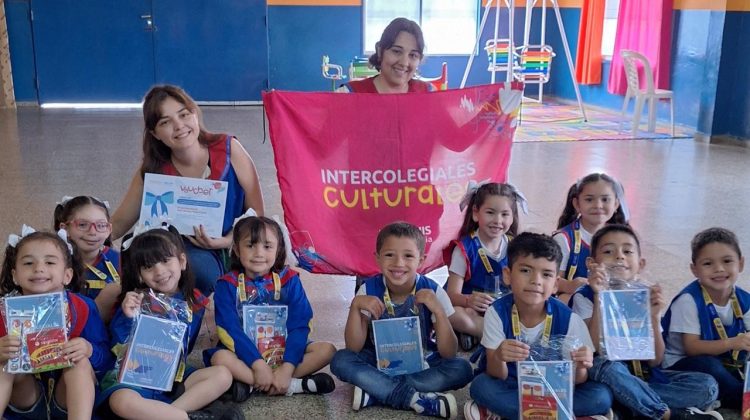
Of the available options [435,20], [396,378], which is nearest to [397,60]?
[396,378]

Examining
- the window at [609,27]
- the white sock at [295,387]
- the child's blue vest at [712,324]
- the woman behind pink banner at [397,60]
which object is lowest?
the white sock at [295,387]

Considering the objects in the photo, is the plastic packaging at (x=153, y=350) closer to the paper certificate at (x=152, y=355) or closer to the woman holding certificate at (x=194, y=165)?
the paper certificate at (x=152, y=355)

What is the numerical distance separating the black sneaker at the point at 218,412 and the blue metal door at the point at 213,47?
9345mm

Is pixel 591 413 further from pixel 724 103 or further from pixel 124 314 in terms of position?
pixel 724 103

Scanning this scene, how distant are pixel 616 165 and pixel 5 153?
5860 millimetres

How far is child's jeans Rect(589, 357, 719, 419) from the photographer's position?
2262mm

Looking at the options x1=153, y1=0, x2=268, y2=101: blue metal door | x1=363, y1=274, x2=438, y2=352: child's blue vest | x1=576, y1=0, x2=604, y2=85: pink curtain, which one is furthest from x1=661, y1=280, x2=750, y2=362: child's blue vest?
x1=153, y1=0, x2=268, y2=101: blue metal door

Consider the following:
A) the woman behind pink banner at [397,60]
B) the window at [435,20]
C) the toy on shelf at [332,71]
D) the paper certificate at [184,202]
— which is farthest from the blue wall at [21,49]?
the paper certificate at [184,202]

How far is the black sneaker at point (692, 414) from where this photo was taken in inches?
89.0

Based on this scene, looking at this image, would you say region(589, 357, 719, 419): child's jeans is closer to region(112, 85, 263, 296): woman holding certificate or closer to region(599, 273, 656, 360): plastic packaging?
region(599, 273, 656, 360): plastic packaging

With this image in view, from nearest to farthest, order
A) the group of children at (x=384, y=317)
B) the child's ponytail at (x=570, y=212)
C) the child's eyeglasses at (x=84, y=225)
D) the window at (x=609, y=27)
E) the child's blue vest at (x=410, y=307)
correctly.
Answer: the group of children at (x=384, y=317) → the child's blue vest at (x=410, y=307) → the child's eyeglasses at (x=84, y=225) → the child's ponytail at (x=570, y=212) → the window at (x=609, y=27)

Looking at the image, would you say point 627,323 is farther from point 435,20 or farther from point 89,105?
point 89,105

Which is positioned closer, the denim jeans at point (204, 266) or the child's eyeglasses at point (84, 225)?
the child's eyeglasses at point (84, 225)

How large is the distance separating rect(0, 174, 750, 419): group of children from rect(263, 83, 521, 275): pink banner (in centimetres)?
63
